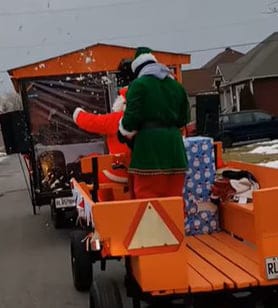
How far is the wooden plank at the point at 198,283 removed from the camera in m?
4.36

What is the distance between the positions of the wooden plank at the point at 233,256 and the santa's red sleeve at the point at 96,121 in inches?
50.7

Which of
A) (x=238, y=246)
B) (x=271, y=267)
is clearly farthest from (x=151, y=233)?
(x=238, y=246)

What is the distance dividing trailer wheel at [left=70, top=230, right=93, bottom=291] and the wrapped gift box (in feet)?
3.69

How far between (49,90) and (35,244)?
2.49 metres

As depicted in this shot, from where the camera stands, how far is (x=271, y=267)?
14.4 feet

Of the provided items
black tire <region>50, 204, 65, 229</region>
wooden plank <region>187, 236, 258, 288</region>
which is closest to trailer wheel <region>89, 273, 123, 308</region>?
wooden plank <region>187, 236, 258, 288</region>

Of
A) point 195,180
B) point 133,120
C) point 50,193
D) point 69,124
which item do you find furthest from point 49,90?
point 133,120

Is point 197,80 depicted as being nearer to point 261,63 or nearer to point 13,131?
point 261,63

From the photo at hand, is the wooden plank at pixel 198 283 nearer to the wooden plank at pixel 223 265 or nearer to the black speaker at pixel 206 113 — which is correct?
the wooden plank at pixel 223 265

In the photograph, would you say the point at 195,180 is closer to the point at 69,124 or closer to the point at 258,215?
the point at 258,215

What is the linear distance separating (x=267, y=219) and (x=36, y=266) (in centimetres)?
491

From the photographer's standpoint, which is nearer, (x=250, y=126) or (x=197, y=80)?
(x=250, y=126)

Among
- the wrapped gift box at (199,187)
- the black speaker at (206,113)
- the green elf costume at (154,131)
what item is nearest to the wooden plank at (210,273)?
the green elf costume at (154,131)

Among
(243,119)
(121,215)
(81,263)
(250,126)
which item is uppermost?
(121,215)
